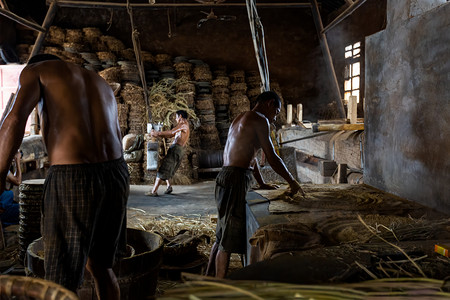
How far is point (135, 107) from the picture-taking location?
41.8 feet

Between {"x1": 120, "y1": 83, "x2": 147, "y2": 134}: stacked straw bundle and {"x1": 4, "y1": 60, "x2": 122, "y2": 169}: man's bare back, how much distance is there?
1029cm

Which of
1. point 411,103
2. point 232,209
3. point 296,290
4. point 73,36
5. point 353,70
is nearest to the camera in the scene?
point 296,290

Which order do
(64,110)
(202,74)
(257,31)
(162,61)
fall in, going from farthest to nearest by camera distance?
(162,61) → (202,74) → (257,31) → (64,110)

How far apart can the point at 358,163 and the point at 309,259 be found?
190 inches

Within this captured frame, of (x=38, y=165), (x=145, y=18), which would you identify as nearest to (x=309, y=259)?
(x=38, y=165)

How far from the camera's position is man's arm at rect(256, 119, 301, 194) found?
12.6 feet

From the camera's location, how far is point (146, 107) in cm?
1233

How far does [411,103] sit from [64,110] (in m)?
3.17

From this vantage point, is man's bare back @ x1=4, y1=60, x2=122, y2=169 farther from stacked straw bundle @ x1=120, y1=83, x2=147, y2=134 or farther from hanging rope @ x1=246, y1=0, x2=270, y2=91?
stacked straw bundle @ x1=120, y1=83, x2=147, y2=134

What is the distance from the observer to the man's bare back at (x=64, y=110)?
8.11ft

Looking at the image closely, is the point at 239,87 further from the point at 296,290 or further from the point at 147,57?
the point at 296,290

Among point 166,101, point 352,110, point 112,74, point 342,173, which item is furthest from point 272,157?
point 112,74

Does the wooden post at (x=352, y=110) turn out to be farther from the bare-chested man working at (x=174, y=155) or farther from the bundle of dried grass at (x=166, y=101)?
the bundle of dried grass at (x=166, y=101)

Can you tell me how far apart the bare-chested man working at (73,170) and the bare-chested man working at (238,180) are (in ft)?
4.77
